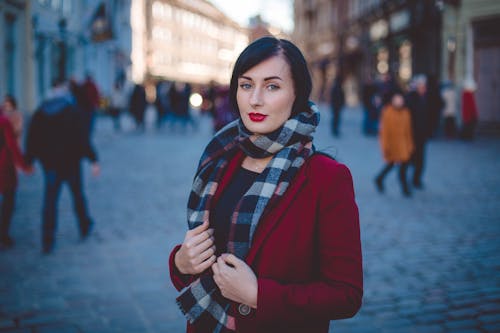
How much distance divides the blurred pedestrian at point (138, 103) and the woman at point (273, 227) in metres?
21.3

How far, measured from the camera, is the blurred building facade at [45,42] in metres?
18.4

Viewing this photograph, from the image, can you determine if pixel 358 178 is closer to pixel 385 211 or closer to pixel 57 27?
pixel 385 211

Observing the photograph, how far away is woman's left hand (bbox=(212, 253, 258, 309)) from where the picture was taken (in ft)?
5.71

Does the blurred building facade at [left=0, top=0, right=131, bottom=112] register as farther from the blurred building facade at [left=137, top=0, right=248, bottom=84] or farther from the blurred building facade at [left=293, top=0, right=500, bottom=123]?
the blurred building facade at [left=137, top=0, right=248, bottom=84]

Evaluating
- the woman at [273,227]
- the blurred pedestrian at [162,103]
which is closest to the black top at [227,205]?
the woman at [273,227]

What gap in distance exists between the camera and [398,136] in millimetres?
9203

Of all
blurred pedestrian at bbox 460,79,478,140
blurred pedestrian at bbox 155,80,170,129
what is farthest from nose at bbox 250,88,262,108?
blurred pedestrian at bbox 155,80,170,129

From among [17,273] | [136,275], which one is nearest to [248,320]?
[136,275]

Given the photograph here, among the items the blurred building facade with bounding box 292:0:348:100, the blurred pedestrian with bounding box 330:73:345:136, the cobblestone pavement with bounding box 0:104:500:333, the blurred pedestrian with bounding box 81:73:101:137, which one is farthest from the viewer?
the blurred building facade with bounding box 292:0:348:100

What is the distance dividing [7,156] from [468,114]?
15.4 m

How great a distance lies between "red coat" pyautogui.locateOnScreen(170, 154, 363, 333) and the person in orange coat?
7664 mm

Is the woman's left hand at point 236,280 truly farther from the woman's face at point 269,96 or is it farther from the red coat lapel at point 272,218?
the woman's face at point 269,96

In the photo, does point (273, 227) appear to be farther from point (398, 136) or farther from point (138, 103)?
point (138, 103)

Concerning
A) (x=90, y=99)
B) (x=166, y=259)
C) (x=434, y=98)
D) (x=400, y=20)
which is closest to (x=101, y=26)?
(x=90, y=99)
